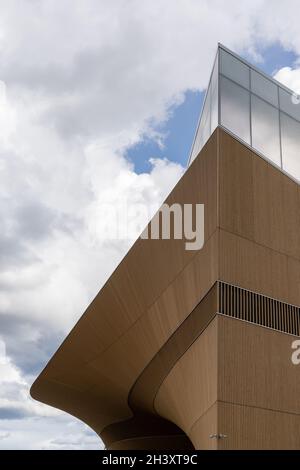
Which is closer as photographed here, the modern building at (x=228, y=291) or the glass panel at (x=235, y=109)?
the modern building at (x=228, y=291)

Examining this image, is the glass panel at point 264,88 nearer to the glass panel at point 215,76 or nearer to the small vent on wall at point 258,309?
the glass panel at point 215,76

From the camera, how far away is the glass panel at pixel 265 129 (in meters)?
13.2

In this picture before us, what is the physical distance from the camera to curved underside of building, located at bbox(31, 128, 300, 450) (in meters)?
10.1

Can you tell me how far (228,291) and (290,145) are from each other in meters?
5.61

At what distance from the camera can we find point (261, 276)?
11.4m

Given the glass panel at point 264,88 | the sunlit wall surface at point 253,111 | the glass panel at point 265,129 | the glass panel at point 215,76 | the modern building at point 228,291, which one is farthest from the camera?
the glass panel at point 264,88

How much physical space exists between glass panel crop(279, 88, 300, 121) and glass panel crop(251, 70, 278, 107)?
0.25m

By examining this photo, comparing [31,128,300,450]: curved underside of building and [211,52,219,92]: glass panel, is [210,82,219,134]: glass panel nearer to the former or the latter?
[211,52,219,92]: glass panel

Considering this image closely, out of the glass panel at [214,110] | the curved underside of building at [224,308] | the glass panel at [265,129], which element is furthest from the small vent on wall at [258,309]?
the glass panel at [214,110]

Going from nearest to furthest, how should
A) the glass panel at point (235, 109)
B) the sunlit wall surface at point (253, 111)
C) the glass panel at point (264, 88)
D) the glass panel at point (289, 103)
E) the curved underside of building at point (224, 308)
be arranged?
1. the curved underside of building at point (224, 308)
2. the glass panel at point (235, 109)
3. the sunlit wall surface at point (253, 111)
4. the glass panel at point (264, 88)
5. the glass panel at point (289, 103)

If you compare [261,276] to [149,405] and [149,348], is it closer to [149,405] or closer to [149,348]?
[149,348]

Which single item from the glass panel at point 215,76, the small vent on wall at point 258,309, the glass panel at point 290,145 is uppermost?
the glass panel at point 215,76

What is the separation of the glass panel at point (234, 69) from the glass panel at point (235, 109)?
274mm
